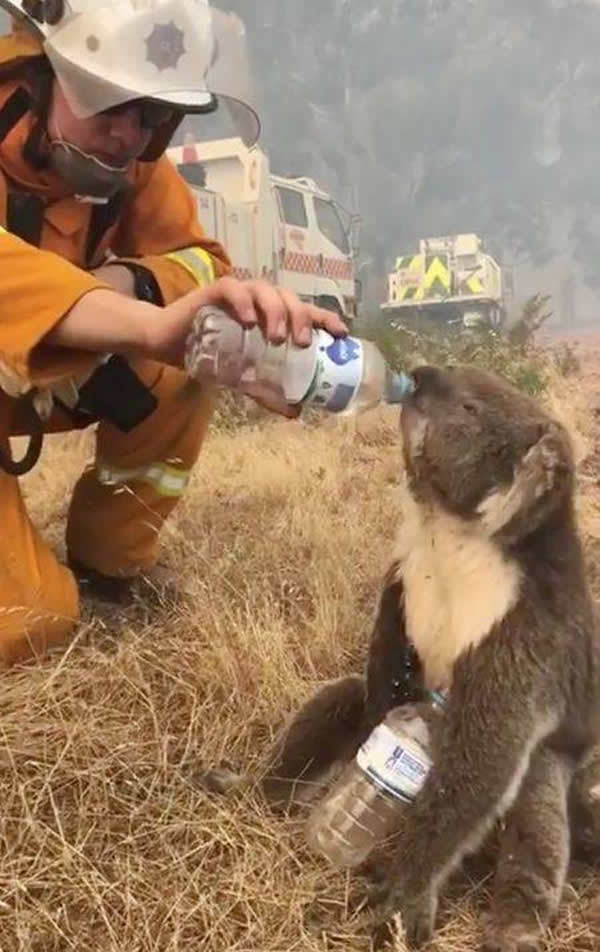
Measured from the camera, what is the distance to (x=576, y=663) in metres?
2.29

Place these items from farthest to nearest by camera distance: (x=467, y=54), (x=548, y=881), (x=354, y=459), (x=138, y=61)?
(x=467, y=54) < (x=354, y=459) < (x=138, y=61) < (x=548, y=881)

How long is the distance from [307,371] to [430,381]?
259 millimetres

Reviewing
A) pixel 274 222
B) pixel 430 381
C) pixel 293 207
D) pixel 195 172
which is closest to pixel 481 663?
pixel 430 381

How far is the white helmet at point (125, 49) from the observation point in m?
2.71

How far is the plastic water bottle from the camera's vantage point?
2389 millimetres

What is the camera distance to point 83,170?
279 cm

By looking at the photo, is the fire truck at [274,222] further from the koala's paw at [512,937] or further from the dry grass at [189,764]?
the koala's paw at [512,937]

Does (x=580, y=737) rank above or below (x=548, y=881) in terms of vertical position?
above

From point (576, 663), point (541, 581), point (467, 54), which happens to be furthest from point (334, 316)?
point (467, 54)

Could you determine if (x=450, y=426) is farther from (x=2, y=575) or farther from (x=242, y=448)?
(x=242, y=448)

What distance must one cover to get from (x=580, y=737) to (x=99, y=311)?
4.01 ft

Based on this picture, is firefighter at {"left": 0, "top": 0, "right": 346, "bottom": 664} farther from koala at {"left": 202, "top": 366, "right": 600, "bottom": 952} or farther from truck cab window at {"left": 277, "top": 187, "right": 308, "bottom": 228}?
truck cab window at {"left": 277, "top": 187, "right": 308, "bottom": 228}

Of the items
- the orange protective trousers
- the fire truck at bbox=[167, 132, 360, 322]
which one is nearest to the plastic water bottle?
the orange protective trousers

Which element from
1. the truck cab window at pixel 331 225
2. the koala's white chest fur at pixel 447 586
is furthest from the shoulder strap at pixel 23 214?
the truck cab window at pixel 331 225
